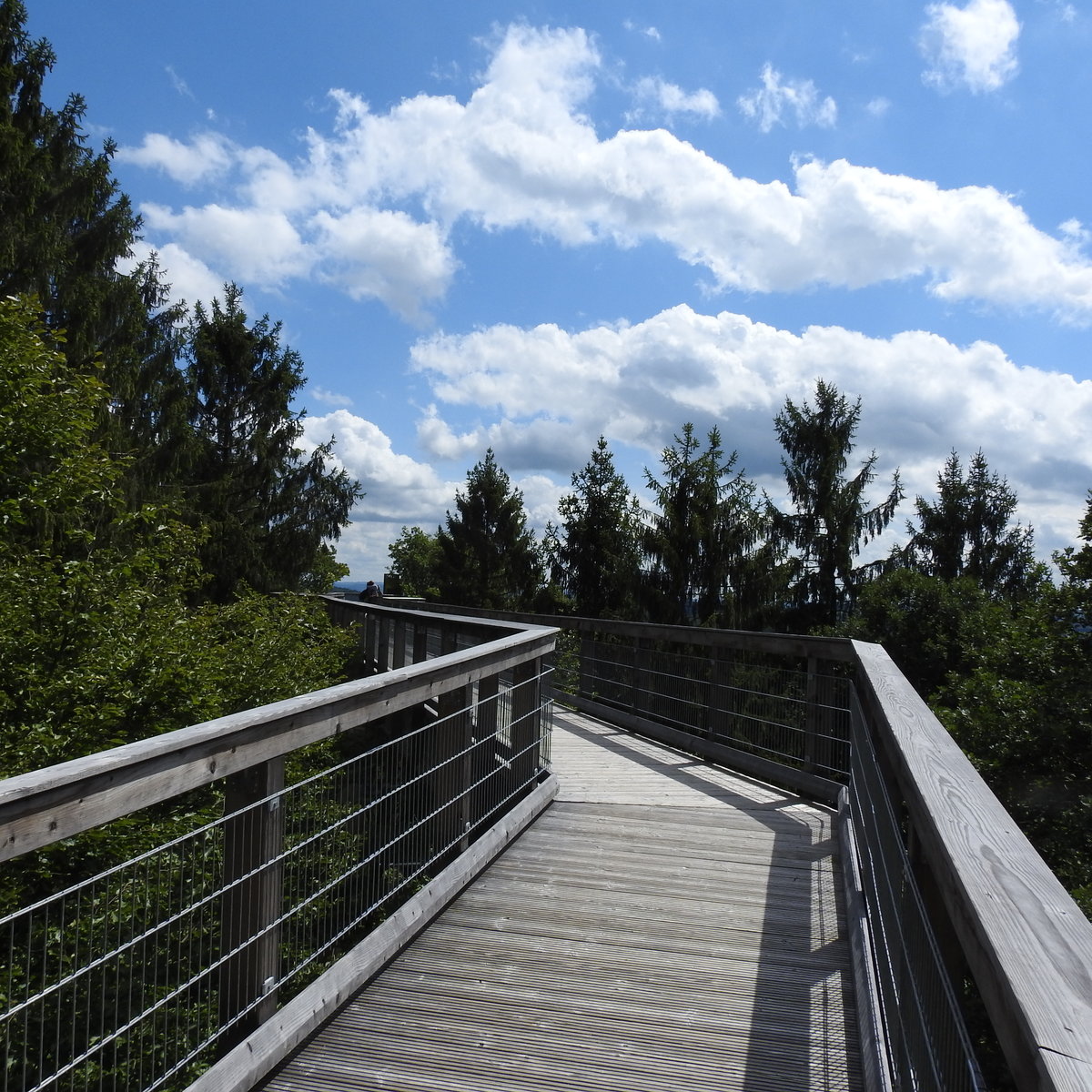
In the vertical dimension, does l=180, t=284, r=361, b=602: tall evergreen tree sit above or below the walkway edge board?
above

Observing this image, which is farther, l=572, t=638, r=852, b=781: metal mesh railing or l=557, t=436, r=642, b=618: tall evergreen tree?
l=557, t=436, r=642, b=618: tall evergreen tree

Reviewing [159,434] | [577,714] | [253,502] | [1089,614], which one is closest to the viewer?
[577,714]

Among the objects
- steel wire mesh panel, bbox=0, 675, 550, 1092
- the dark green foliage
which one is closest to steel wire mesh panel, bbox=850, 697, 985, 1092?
steel wire mesh panel, bbox=0, 675, 550, 1092

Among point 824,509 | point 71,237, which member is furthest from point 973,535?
point 71,237

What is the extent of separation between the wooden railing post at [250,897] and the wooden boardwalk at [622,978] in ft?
0.93

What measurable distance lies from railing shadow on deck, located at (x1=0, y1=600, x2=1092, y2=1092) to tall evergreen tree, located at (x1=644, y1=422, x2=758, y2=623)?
29981 millimetres

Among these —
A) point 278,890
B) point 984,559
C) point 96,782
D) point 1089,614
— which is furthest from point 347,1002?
point 984,559

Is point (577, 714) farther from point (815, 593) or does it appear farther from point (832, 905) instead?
point (815, 593)

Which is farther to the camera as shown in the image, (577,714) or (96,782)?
(577,714)

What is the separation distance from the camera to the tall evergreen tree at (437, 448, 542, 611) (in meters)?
43.1

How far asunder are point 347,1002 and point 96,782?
1.78 m

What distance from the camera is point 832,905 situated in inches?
186

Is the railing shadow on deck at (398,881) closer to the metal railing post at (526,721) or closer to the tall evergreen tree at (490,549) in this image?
the metal railing post at (526,721)

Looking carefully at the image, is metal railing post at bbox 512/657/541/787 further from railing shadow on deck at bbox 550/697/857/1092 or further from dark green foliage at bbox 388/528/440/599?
dark green foliage at bbox 388/528/440/599
